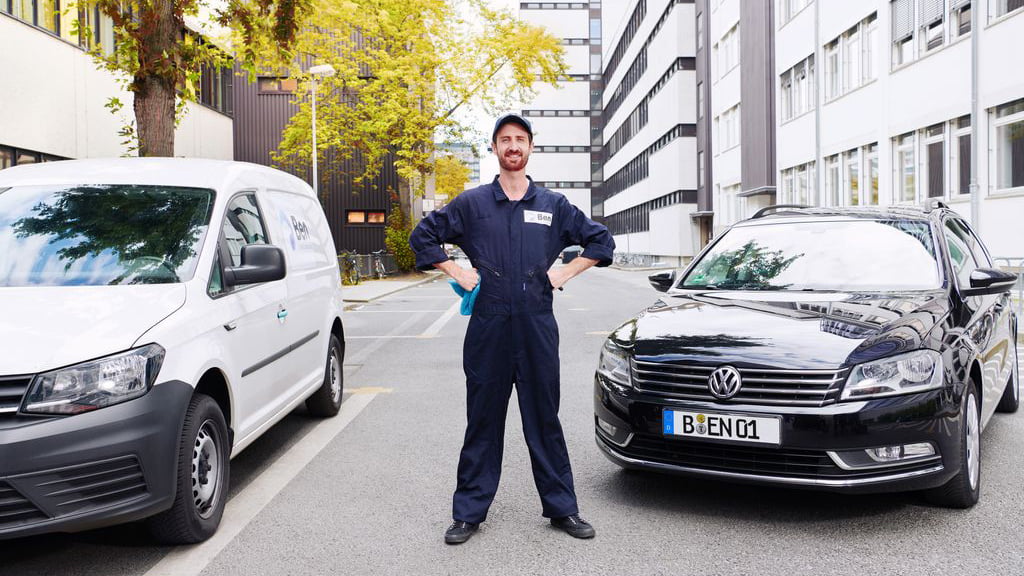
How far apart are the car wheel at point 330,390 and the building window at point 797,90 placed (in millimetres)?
25215

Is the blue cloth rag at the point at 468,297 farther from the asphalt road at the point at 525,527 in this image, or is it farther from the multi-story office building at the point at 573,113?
the multi-story office building at the point at 573,113

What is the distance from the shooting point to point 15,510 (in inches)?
131

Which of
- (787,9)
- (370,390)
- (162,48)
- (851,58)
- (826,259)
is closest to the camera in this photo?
(826,259)

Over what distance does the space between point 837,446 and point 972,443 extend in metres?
0.96

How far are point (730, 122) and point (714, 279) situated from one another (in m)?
36.0

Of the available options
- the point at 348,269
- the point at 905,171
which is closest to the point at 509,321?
the point at 905,171

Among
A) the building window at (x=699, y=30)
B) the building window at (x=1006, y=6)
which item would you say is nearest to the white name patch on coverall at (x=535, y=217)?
the building window at (x=1006, y=6)

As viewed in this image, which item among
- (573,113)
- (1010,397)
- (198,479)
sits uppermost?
(573,113)

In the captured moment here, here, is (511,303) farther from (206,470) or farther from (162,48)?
(162,48)

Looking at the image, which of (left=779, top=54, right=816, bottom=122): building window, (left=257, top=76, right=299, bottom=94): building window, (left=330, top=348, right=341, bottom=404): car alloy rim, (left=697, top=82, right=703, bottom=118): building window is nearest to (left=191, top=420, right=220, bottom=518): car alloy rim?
(left=330, top=348, right=341, bottom=404): car alloy rim

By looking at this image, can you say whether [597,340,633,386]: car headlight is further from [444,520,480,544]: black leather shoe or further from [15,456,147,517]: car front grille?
[15,456,147,517]: car front grille

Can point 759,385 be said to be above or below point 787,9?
below

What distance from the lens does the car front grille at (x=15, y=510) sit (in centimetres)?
331

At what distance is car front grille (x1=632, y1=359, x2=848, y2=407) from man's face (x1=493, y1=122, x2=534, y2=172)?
1.19 m
